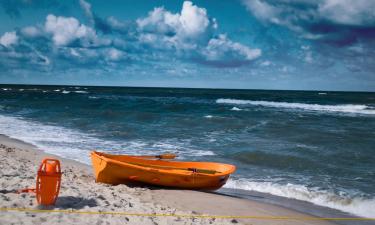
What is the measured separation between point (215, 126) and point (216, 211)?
16696 millimetres

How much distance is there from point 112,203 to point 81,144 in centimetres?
889

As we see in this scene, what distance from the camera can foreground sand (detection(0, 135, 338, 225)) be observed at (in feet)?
18.4

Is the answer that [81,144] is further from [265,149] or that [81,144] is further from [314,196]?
[314,196]

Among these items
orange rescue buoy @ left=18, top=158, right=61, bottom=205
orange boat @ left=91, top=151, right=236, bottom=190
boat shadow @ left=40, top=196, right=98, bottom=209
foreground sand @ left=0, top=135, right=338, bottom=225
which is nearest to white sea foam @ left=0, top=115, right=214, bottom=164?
orange boat @ left=91, top=151, right=236, bottom=190

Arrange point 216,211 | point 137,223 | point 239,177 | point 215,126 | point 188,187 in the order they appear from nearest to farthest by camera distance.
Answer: point 137,223 → point 216,211 → point 188,187 → point 239,177 → point 215,126

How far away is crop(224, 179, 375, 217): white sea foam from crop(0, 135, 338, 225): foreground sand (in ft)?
4.30

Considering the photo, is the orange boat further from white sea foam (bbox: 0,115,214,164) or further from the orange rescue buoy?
white sea foam (bbox: 0,115,214,164)

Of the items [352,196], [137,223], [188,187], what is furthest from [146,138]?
[137,223]

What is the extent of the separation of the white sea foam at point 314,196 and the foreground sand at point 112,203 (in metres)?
1.31

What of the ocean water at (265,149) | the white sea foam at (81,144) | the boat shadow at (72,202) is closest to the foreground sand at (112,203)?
the boat shadow at (72,202)

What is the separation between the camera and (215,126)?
23719mm

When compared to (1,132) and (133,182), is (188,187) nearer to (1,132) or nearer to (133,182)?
(133,182)

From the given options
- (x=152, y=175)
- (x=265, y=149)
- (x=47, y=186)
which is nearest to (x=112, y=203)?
(x=47, y=186)

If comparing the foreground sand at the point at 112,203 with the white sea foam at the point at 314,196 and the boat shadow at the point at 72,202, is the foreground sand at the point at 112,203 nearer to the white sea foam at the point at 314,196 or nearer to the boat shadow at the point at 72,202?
the boat shadow at the point at 72,202
